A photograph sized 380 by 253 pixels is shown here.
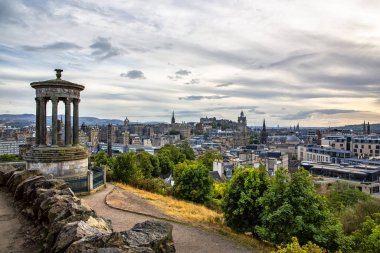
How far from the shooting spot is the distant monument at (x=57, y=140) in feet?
73.3

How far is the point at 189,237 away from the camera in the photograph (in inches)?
588

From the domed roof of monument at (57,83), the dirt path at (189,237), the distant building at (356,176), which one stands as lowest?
the distant building at (356,176)

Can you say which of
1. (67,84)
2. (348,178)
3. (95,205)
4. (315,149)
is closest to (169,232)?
(95,205)

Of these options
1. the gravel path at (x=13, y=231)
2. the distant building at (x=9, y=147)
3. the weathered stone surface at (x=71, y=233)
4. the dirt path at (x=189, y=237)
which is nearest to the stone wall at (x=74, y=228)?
the weathered stone surface at (x=71, y=233)

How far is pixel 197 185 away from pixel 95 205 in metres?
12.1

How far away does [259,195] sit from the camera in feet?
56.7

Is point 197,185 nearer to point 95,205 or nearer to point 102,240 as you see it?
point 95,205

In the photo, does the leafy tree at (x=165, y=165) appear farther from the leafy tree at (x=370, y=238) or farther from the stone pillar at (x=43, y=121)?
the leafy tree at (x=370, y=238)

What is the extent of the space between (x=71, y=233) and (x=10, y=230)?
172 inches

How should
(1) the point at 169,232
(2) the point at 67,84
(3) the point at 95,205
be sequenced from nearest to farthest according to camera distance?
1. (1) the point at 169,232
2. (3) the point at 95,205
3. (2) the point at 67,84

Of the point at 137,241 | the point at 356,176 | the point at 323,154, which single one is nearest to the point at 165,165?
the point at 356,176

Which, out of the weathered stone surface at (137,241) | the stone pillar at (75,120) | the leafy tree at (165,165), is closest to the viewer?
the weathered stone surface at (137,241)

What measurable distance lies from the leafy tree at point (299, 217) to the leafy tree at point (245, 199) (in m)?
1.61

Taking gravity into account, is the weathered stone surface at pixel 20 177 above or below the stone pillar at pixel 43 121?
below
